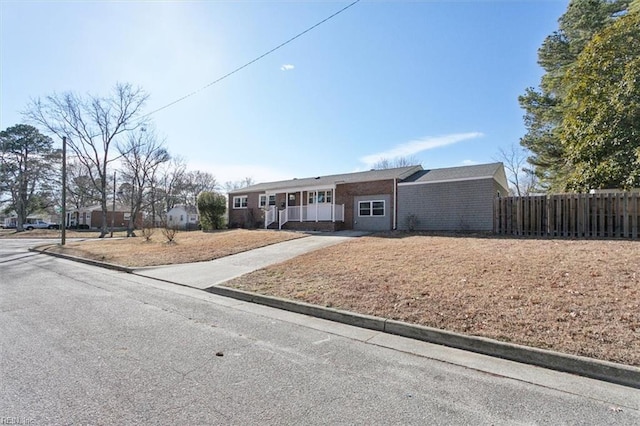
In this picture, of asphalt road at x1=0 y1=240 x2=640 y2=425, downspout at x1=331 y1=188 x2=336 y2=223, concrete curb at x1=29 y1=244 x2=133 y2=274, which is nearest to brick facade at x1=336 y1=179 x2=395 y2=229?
downspout at x1=331 y1=188 x2=336 y2=223

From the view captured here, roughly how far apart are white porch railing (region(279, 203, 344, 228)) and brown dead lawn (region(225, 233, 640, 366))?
1058 cm

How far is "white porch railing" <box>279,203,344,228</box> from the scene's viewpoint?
2053cm

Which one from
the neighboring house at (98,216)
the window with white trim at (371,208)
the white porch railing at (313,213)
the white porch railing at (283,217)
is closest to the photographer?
the window with white trim at (371,208)

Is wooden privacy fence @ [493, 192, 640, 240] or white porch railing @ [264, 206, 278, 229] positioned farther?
white porch railing @ [264, 206, 278, 229]

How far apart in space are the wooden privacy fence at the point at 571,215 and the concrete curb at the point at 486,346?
10.00m

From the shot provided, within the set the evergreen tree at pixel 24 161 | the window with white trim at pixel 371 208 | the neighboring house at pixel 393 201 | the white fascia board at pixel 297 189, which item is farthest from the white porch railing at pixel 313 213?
the evergreen tree at pixel 24 161

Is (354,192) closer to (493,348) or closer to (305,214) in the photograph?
(305,214)

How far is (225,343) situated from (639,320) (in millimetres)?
5300

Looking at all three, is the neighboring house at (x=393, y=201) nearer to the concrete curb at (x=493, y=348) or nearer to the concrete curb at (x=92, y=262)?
the concrete curb at (x=92, y=262)

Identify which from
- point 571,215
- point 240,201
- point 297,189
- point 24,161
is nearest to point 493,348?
point 571,215

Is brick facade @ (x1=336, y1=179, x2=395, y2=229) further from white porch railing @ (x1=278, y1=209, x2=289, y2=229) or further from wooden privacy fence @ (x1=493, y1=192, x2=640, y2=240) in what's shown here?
wooden privacy fence @ (x1=493, y1=192, x2=640, y2=240)

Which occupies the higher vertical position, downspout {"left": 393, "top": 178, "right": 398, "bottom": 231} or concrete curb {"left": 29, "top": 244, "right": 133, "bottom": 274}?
downspout {"left": 393, "top": 178, "right": 398, "bottom": 231}

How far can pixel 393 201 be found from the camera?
18.5m

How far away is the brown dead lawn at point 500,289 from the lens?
427 centimetres
